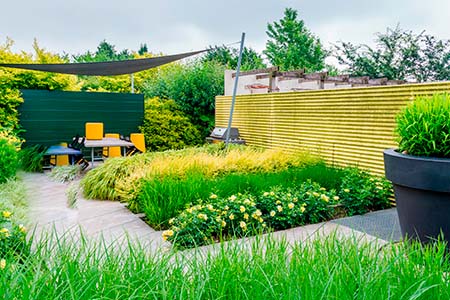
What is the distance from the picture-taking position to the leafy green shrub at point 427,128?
3.00 meters

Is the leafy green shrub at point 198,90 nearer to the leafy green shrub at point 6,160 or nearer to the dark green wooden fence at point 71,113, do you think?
the dark green wooden fence at point 71,113

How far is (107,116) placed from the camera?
11.0 meters

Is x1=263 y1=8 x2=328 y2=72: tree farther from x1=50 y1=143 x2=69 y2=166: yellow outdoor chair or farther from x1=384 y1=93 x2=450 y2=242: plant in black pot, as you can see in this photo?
x1=384 y1=93 x2=450 y2=242: plant in black pot

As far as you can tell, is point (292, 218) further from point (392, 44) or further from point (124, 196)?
point (392, 44)

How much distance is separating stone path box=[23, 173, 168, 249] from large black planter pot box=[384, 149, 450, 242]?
2.05 meters

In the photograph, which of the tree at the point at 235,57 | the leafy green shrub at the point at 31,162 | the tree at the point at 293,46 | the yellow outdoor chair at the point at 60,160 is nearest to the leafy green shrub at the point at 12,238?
the leafy green shrub at the point at 31,162

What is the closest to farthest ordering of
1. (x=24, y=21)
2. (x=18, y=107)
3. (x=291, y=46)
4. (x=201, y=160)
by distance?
1. (x=201, y=160)
2. (x=18, y=107)
3. (x=24, y=21)
4. (x=291, y=46)

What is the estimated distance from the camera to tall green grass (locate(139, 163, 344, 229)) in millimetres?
4246

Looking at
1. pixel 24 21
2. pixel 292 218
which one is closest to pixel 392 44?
pixel 24 21

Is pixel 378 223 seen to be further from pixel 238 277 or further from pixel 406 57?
pixel 406 57

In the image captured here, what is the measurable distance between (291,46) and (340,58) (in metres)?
10.0

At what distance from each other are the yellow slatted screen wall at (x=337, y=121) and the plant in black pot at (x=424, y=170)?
169 centimetres

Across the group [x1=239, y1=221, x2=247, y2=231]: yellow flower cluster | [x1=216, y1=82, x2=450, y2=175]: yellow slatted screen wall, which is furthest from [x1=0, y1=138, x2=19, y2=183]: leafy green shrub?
[x1=216, y1=82, x2=450, y2=175]: yellow slatted screen wall

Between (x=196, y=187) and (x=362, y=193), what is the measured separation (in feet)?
6.48
